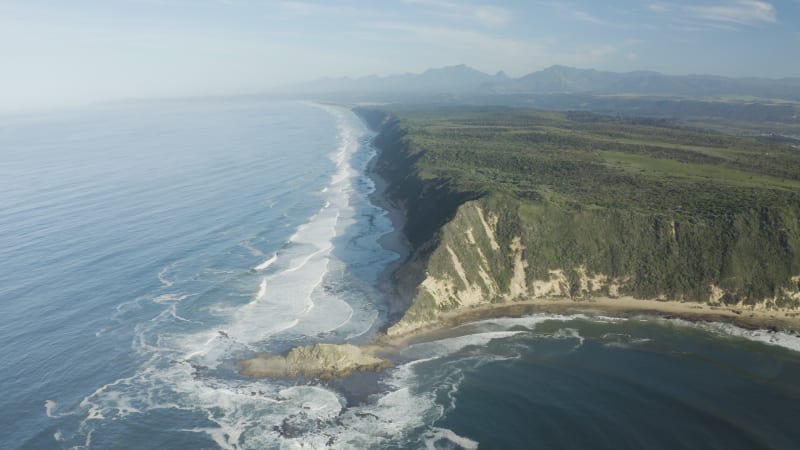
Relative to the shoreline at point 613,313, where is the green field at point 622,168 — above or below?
above

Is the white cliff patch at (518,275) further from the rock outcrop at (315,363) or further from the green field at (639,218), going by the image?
the rock outcrop at (315,363)

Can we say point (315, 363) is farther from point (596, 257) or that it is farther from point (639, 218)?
point (639, 218)

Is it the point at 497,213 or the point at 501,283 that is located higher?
the point at 497,213

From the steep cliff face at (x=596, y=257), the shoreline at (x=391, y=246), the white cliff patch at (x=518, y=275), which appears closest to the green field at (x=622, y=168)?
the steep cliff face at (x=596, y=257)

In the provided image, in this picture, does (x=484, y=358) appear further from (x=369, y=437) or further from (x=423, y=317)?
(x=369, y=437)

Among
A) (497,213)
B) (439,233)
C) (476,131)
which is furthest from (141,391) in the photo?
(476,131)

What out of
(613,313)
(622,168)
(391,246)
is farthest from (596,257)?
(622,168)

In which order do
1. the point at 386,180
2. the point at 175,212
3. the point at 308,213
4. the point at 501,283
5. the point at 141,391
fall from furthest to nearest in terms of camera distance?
the point at 386,180, the point at 308,213, the point at 175,212, the point at 501,283, the point at 141,391
